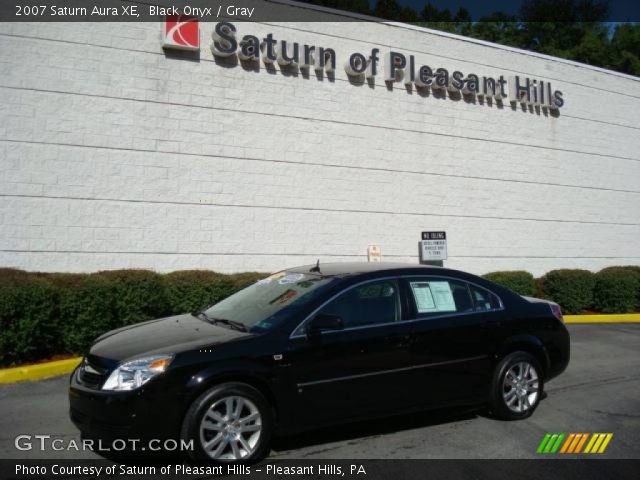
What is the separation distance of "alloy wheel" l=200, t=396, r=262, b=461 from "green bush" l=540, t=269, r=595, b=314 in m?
11.1

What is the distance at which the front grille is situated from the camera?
4.52m

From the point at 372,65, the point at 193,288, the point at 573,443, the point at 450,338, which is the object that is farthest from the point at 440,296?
the point at 372,65

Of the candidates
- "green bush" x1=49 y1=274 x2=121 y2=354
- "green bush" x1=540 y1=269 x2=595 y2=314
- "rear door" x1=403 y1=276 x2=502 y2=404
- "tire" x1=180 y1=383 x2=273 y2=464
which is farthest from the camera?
"green bush" x1=540 y1=269 x2=595 y2=314

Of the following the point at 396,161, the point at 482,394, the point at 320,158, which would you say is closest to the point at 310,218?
the point at 320,158

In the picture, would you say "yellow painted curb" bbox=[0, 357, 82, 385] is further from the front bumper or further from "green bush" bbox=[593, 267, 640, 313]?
"green bush" bbox=[593, 267, 640, 313]

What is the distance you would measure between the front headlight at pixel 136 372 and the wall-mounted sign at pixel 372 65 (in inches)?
311

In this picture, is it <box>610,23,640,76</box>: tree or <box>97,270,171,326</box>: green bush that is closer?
<box>97,270,171,326</box>: green bush

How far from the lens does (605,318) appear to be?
45.2ft

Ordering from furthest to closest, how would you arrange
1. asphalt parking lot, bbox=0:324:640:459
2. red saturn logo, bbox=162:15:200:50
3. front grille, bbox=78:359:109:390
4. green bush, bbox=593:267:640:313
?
green bush, bbox=593:267:640:313, red saturn logo, bbox=162:15:200:50, asphalt parking lot, bbox=0:324:640:459, front grille, bbox=78:359:109:390

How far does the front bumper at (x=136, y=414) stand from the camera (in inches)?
169

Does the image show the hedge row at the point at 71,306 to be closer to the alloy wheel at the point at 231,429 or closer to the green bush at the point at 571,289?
the alloy wheel at the point at 231,429

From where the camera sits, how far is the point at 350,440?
5.27 metres

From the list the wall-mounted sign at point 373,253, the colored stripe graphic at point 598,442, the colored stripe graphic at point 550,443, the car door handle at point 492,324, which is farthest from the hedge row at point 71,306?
the wall-mounted sign at point 373,253

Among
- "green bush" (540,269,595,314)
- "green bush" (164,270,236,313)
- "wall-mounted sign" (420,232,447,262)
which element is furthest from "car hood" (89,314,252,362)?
"green bush" (540,269,595,314)
